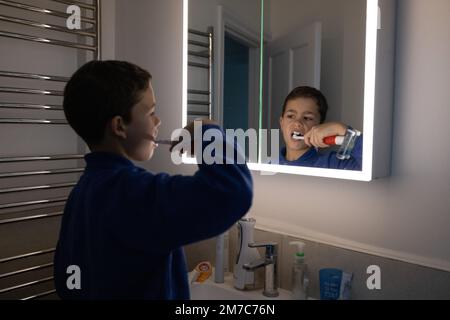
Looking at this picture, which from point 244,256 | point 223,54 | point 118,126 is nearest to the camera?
point 118,126

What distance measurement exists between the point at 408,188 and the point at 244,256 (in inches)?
19.1

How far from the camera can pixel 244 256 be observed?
1212 millimetres

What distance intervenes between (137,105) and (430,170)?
679mm

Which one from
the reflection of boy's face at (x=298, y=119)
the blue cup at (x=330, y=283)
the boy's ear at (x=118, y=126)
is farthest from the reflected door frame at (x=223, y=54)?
the boy's ear at (x=118, y=126)

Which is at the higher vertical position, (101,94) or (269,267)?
(101,94)

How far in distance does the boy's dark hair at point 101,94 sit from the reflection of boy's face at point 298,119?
0.53m

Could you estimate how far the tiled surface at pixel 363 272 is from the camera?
96cm

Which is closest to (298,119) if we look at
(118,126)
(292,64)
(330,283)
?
(292,64)

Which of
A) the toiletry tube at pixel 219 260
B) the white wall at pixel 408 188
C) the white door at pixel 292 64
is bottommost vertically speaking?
the toiletry tube at pixel 219 260

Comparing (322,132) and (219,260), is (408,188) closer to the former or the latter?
(322,132)

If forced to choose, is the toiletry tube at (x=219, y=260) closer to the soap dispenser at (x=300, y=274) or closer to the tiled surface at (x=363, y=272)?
the tiled surface at (x=363, y=272)

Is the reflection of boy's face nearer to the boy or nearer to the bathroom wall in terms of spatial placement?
the boy

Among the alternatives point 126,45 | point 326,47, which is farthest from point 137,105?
point 126,45

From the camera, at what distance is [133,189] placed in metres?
0.68
